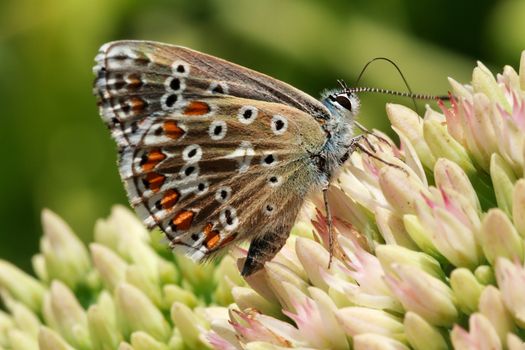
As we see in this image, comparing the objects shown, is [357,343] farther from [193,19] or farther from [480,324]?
A: [193,19]

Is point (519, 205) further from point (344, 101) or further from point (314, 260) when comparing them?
point (344, 101)

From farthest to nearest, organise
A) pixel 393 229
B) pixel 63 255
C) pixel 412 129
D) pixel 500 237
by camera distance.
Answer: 1. pixel 63 255
2. pixel 412 129
3. pixel 393 229
4. pixel 500 237

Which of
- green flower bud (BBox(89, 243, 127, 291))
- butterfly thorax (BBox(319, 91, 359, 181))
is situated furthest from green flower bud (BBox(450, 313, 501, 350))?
green flower bud (BBox(89, 243, 127, 291))

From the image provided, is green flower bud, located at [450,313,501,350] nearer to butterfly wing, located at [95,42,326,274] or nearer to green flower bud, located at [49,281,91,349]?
butterfly wing, located at [95,42,326,274]

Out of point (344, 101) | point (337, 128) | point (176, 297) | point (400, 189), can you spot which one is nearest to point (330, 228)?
point (400, 189)

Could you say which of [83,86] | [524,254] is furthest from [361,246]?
[83,86]

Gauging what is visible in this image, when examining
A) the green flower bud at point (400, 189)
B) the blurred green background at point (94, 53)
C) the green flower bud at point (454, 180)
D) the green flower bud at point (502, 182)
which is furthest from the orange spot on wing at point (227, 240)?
the blurred green background at point (94, 53)
